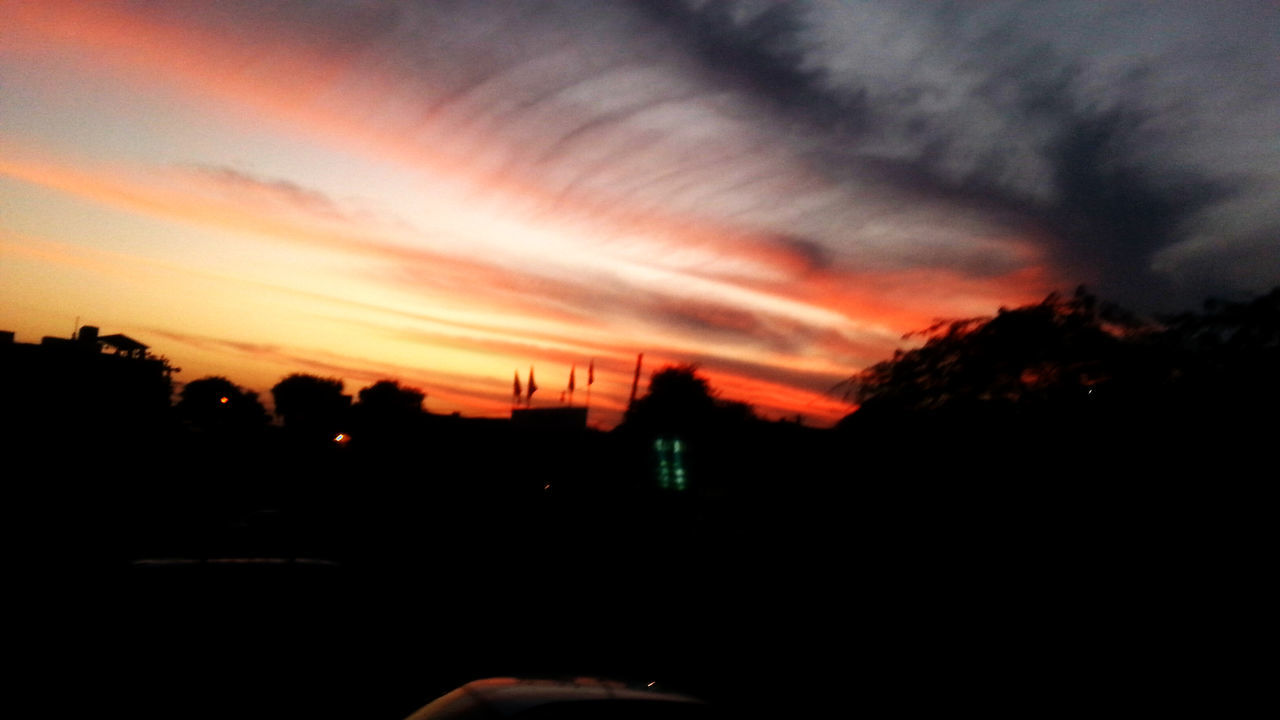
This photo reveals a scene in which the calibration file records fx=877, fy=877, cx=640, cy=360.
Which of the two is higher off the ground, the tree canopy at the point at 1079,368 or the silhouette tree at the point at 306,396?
the silhouette tree at the point at 306,396

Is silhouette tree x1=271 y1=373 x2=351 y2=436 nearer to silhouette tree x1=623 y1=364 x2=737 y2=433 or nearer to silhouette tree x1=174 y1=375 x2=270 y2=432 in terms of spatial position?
silhouette tree x1=174 y1=375 x2=270 y2=432

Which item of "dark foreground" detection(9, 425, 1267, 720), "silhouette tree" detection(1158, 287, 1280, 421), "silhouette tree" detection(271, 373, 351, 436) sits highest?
"silhouette tree" detection(271, 373, 351, 436)

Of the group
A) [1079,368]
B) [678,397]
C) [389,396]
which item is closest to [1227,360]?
[1079,368]

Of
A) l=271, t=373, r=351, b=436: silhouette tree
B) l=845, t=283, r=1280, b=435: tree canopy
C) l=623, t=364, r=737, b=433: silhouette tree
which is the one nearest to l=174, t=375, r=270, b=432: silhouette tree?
l=271, t=373, r=351, b=436: silhouette tree

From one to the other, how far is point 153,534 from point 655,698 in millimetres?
27009

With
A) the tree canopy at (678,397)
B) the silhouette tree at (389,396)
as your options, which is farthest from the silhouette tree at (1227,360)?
the silhouette tree at (389,396)

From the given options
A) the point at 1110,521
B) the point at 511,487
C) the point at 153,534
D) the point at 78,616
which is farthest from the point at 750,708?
the point at 511,487

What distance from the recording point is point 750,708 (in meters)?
4.98

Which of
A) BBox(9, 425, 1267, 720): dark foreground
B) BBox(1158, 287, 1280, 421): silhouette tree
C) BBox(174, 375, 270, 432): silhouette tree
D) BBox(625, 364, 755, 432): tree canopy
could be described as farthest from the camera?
BBox(174, 375, 270, 432): silhouette tree

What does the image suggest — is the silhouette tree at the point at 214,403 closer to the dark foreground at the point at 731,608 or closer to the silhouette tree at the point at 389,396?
the silhouette tree at the point at 389,396

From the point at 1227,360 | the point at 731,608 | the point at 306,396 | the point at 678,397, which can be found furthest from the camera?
the point at 306,396

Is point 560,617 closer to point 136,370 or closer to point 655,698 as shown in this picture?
point 655,698

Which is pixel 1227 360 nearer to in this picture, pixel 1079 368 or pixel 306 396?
pixel 1079 368

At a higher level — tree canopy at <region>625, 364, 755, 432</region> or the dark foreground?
tree canopy at <region>625, 364, 755, 432</region>
